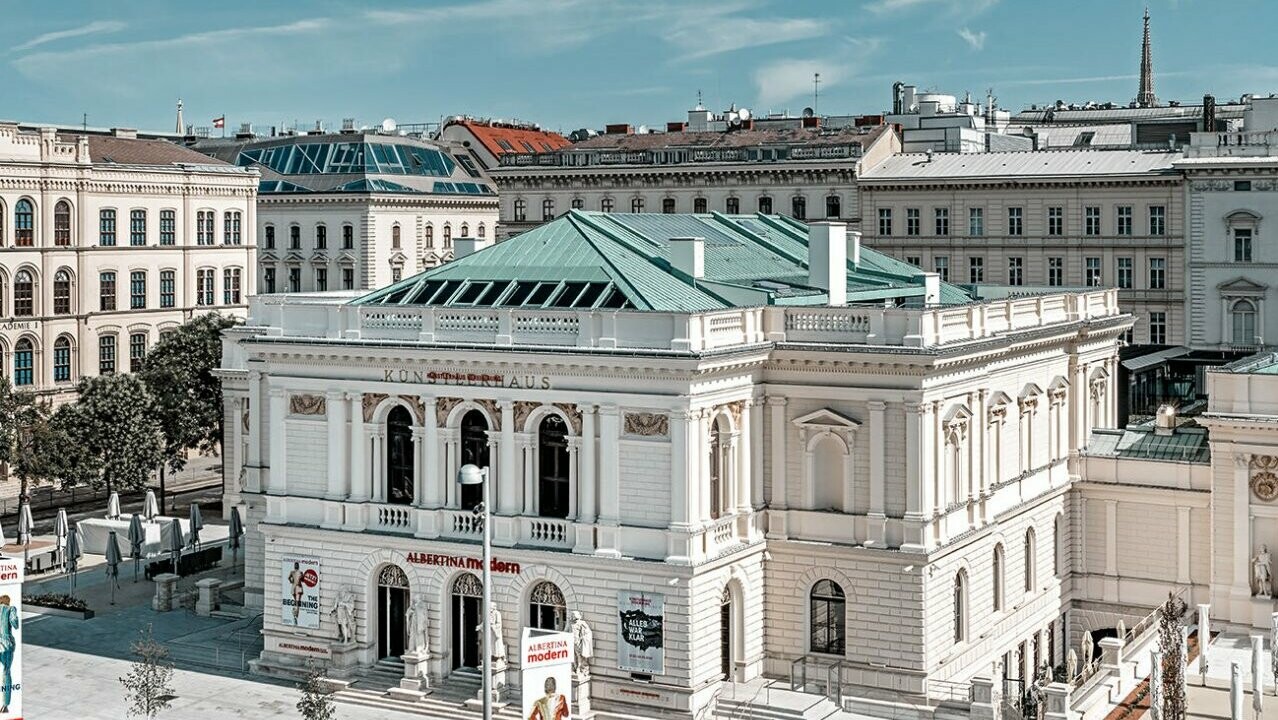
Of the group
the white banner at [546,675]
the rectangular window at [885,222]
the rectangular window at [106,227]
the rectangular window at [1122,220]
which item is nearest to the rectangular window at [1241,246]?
the rectangular window at [1122,220]

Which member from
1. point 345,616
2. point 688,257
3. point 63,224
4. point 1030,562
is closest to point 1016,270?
point 1030,562

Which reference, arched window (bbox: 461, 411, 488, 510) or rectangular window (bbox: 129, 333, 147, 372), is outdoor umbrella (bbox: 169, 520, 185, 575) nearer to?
arched window (bbox: 461, 411, 488, 510)

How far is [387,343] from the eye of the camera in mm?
47844

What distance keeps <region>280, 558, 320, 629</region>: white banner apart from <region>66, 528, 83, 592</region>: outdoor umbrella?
13967 millimetres

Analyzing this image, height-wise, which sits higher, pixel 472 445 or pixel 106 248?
pixel 106 248

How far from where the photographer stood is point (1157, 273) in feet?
298

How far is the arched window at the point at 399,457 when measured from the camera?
Result: 159 ft

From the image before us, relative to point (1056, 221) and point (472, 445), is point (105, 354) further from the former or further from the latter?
point (472, 445)

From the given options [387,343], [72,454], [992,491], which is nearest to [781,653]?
[992,491]

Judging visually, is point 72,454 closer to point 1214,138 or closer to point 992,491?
point 992,491

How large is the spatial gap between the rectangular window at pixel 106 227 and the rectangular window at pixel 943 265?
1721 inches

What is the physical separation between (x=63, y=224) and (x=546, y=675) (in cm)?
6386

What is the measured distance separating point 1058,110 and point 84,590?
91631mm

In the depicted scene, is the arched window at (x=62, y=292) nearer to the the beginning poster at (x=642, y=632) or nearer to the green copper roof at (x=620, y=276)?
the green copper roof at (x=620, y=276)
